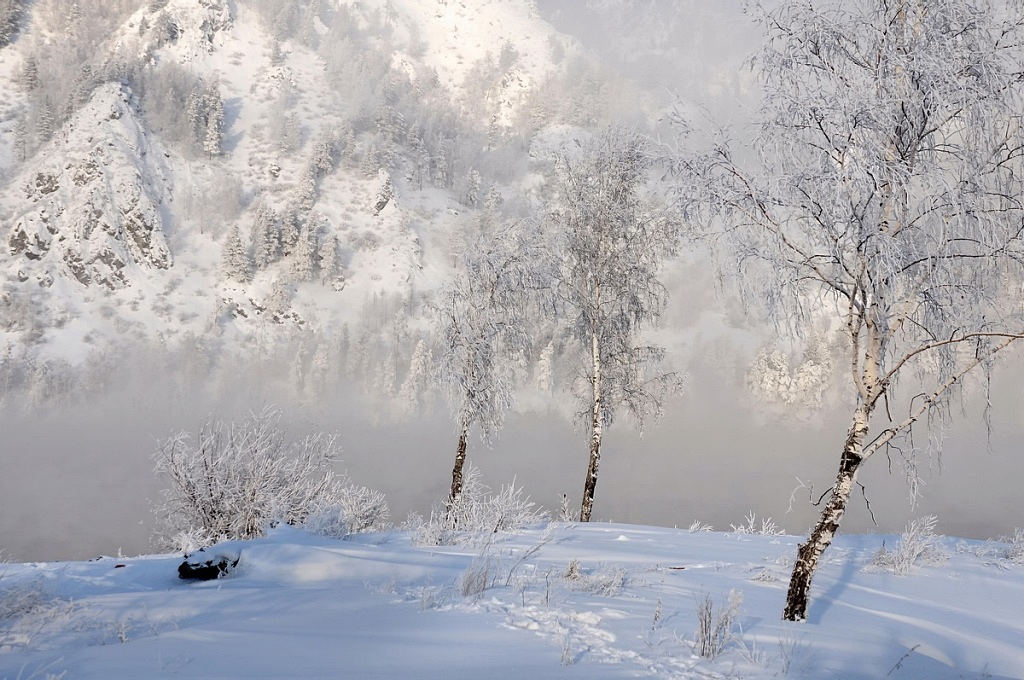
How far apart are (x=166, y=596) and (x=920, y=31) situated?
24.8 feet

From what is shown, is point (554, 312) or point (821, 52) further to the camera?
point (554, 312)

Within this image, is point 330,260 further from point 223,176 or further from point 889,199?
point 889,199

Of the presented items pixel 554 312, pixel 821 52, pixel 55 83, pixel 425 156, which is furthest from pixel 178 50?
pixel 821 52

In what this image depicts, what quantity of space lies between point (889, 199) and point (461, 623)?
487 cm

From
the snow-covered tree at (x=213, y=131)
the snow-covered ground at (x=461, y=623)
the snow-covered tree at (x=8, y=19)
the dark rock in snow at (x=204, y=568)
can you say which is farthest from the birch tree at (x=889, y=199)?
the snow-covered tree at (x=8, y=19)

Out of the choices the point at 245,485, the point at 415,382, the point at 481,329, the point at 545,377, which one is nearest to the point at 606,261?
the point at 481,329

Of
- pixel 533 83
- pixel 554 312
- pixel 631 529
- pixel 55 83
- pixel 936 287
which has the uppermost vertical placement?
pixel 533 83

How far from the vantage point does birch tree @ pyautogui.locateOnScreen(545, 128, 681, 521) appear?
46.0 feet

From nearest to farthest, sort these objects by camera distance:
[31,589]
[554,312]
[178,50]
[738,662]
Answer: [738,662], [31,589], [554,312], [178,50]

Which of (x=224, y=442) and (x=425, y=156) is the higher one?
(x=425, y=156)

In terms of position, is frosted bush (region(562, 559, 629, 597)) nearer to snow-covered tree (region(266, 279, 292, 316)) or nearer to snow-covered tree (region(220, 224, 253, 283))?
snow-covered tree (region(266, 279, 292, 316))

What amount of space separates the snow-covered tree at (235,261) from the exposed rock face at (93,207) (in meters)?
5.75

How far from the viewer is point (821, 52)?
591cm

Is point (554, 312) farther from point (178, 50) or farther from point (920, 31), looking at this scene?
point (178, 50)
